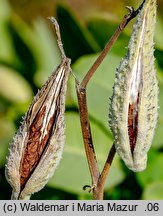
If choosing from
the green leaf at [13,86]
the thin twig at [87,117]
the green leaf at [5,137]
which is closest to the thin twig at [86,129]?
the thin twig at [87,117]

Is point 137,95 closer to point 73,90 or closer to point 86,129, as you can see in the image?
point 86,129

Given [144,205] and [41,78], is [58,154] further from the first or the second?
[41,78]

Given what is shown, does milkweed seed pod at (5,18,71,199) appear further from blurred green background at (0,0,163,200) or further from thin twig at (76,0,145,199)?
blurred green background at (0,0,163,200)

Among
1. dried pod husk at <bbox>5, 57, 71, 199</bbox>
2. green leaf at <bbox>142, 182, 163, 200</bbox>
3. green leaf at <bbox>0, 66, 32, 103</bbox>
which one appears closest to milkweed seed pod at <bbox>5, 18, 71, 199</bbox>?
dried pod husk at <bbox>5, 57, 71, 199</bbox>

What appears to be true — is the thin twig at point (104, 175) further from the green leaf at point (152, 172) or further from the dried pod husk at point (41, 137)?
the green leaf at point (152, 172)

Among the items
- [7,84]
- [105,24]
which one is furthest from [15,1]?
[105,24]

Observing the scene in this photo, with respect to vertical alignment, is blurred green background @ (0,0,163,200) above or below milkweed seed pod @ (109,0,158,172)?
below

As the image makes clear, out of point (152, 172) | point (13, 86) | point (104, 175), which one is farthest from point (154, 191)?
point (13, 86)
